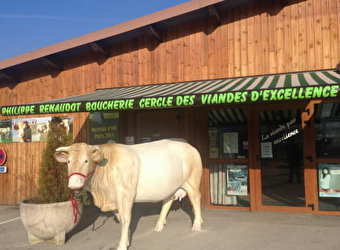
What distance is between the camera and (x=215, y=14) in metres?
6.56

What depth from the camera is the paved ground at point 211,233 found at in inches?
183

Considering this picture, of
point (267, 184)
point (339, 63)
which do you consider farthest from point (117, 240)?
point (339, 63)

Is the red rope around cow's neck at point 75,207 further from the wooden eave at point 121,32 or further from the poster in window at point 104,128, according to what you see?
the wooden eave at point 121,32

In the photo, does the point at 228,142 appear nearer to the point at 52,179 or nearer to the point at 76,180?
the point at 52,179

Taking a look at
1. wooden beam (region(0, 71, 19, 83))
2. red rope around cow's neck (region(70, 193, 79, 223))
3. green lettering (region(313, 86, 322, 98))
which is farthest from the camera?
wooden beam (region(0, 71, 19, 83))

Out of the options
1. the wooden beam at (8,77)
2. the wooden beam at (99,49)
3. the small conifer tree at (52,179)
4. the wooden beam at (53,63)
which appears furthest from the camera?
the wooden beam at (8,77)

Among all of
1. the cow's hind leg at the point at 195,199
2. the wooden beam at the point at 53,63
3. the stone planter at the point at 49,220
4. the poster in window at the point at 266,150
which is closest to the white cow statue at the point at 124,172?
the cow's hind leg at the point at 195,199

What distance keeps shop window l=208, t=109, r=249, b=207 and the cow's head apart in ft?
10.8

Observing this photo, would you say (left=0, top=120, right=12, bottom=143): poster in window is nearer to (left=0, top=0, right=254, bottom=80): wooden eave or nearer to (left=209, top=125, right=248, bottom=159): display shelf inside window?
(left=0, top=0, right=254, bottom=80): wooden eave

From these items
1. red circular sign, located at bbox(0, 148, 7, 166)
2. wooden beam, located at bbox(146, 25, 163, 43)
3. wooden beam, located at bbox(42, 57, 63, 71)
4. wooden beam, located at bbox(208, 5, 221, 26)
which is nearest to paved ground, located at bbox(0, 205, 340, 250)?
red circular sign, located at bbox(0, 148, 7, 166)

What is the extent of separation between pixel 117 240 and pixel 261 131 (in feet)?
11.5

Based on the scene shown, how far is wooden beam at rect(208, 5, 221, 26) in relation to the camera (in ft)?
21.2

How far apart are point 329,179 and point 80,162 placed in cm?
466

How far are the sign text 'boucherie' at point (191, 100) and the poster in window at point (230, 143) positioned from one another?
91.4 inches
